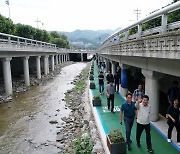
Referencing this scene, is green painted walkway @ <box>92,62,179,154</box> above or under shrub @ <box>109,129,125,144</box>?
under

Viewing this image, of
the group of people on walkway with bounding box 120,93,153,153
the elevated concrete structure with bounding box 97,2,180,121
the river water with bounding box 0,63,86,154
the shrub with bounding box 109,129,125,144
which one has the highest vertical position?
the elevated concrete structure with bounding box 97,2,180,121

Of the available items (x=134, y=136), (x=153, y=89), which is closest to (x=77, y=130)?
(x=134, y=136)

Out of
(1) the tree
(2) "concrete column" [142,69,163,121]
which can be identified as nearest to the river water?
(2) "concrete column" [142,69,163,121]

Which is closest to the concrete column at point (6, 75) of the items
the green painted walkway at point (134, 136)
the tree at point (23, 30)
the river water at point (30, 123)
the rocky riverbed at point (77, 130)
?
the river water at point (30, 123)

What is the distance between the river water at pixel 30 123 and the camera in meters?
10.4

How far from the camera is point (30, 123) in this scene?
13.9m

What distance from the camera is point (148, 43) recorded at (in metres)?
7.75

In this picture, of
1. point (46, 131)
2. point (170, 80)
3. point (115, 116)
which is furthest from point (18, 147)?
point (170, 80)

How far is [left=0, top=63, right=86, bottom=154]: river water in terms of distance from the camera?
34.1 feet

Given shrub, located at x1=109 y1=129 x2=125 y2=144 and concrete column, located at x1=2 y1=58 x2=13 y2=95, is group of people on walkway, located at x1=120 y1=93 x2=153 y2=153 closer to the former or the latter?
shrub, located at x1=109 y1=129 x2=125 y2=144

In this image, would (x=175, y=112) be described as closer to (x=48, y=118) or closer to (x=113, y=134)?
(x=113, y=134)

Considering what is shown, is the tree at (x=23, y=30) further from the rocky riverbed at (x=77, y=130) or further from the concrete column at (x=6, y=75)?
the rocky riverbed at (x=77, y=130)

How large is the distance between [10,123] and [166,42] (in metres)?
11.7

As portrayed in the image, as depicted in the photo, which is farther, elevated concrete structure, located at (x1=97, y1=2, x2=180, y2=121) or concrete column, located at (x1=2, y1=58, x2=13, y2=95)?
concrete column, located at (x1=2, y1=58, x2=13, y2=95)
